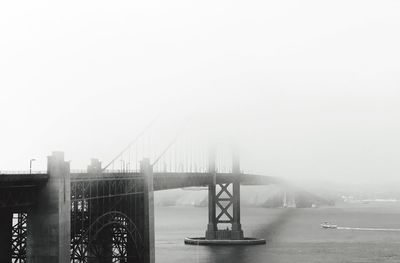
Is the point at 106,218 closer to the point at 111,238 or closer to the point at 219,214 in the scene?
the point at 111,238

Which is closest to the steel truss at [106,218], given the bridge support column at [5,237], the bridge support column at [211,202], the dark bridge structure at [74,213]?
the dark bridge structure at [74,213]

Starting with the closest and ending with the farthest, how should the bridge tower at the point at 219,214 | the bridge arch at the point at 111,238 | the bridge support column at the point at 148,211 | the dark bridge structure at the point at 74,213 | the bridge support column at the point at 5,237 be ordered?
the dark bridge structure at the point at 74,213, the bridge support column at the point at 5,237, the bridge arch at the point at 111,238, the bridge support column at the point at 148,211, the bridge tower at the point at 219,214

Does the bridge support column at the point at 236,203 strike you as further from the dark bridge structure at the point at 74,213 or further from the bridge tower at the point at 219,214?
the dark bridge structure at the point at 74,213

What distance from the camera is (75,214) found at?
136 feet

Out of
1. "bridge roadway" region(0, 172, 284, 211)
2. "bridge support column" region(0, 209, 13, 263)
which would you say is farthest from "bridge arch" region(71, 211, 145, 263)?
"bridge support column" region(0, 209, 13, 263)

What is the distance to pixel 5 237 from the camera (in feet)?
126

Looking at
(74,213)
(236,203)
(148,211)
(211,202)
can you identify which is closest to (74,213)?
(74,213)

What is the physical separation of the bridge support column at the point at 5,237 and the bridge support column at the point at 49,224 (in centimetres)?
227

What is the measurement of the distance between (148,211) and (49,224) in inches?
848

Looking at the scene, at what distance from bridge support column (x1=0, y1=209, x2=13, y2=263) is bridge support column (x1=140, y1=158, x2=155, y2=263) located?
18766mm

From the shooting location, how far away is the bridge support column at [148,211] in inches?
2216

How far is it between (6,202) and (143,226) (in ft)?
80.8

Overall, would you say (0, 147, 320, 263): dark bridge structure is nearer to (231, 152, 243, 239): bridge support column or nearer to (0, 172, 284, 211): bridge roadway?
(0, 172, 284, 211): bridge roadway

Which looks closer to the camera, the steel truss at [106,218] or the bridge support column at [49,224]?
the bridge support column at [49,224]
